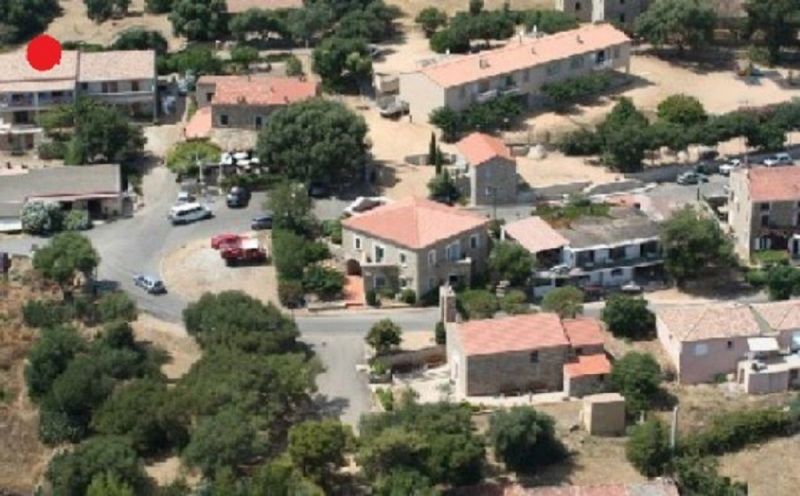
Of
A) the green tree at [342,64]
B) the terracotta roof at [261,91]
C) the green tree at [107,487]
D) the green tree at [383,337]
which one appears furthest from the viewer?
the green tree at [342,64]

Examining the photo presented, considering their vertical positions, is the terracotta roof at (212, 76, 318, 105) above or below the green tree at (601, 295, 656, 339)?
above

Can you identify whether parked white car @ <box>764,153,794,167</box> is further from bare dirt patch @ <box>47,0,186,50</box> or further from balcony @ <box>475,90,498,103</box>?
bare dirt patch @ <box>47,0,186,50</box>

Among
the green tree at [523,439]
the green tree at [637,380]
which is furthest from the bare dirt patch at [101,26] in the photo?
the green tree at [523,439]

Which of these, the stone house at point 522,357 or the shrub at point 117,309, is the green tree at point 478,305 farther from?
the shrub at point 117,309

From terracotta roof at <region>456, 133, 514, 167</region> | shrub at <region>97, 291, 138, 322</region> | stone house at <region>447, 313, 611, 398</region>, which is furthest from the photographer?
terracotta roof at <region>456, 133, 514, 167</region>

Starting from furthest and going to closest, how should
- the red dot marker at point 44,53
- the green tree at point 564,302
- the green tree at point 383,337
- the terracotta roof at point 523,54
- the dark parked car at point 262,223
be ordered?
the red dot marker at point 44,53
the terracotta roof at point 523,54
the dark parked car at point 262,223
the green tree at point 564,302
the green tree at point 383,337

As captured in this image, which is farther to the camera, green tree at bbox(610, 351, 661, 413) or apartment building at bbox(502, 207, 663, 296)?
apartment building at bbox(502, 207, 663, 296)

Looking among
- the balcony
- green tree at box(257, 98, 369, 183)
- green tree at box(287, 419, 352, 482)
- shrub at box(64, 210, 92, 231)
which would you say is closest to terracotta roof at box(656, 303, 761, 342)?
green tree at box(287, 419, 352, 482)
